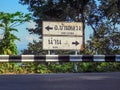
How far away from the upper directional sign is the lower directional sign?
141 mm

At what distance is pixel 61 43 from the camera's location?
1706cm

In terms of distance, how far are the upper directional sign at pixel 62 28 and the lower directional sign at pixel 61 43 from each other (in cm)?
14

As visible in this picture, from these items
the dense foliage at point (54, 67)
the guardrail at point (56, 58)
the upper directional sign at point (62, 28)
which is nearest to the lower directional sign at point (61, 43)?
the upper directional sign at point (62, 28)

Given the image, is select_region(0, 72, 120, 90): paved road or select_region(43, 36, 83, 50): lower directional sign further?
select_region(43, 36, 83, 50): lower directional sign

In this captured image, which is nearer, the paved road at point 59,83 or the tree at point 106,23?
the paved road at point 59,83

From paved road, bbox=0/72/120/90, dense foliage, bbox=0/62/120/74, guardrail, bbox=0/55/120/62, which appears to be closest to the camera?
paved road, bbox=0/72/120/90

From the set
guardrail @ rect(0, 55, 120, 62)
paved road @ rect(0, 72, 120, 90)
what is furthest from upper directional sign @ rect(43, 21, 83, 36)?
paved road @ rect(0, 72, 120, 90)

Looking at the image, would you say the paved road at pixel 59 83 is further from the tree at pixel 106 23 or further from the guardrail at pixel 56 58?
the tree at pixel 106 23

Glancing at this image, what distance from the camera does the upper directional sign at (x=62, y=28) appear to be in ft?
55.4

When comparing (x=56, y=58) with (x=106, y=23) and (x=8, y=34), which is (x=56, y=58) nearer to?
(x=8, y=34)

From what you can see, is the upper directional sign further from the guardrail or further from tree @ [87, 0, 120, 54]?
tree @ [87, 0, 120, 54]

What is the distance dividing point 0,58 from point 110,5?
1066 centimetres

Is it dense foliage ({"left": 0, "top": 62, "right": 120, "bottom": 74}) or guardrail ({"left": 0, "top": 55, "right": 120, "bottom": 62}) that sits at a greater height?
guardrail ({"left": 0, "top": 55, "right": 120, "bottom": 62})

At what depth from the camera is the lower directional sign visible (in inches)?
665
